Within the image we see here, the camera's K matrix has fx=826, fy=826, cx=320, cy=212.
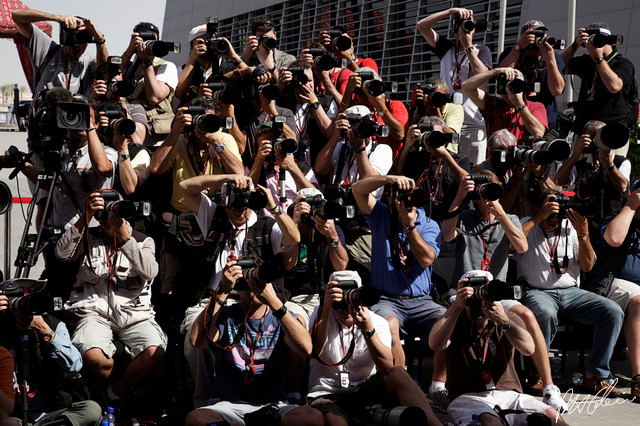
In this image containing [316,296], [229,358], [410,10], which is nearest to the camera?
[229,358]

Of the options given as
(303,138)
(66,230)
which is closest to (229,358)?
(66,230)

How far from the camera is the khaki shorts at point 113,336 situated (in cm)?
436

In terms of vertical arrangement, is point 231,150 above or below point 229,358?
above

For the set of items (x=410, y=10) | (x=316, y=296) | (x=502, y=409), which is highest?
(x=410, y=10)

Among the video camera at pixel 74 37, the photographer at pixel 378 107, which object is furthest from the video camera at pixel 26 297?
the photographer at pixel 378 107

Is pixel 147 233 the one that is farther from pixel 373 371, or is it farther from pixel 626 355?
pixel 626 355

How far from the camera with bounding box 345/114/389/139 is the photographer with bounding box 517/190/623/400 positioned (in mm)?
1080

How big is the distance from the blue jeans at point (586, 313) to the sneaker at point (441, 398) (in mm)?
832

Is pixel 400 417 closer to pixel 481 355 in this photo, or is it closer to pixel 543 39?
pixel 481 355

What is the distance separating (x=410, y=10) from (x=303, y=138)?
7.12 metres

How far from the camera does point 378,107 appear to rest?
231 inches

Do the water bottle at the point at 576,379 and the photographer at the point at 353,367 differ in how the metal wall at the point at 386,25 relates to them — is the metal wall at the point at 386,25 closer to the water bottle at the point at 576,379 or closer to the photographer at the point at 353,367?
the water bottle at the point at 576,379

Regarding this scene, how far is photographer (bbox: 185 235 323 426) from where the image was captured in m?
4.08

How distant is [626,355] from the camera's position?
19.4 ft
